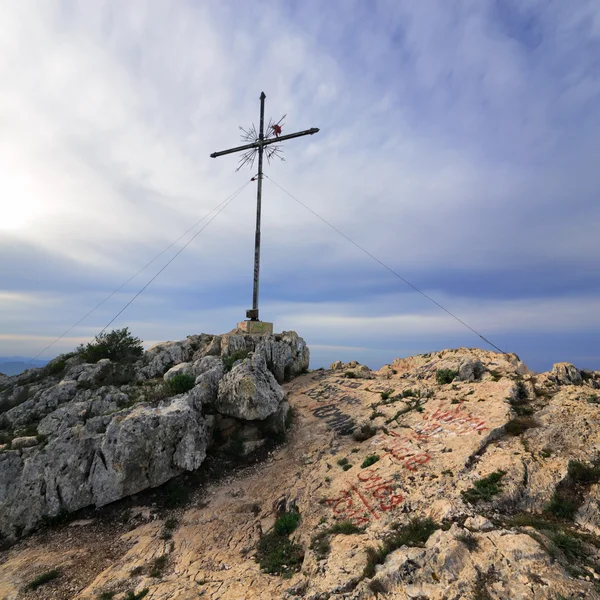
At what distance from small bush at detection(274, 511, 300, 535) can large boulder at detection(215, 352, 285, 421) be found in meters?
6.47

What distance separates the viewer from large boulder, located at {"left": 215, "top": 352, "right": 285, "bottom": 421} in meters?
19.3

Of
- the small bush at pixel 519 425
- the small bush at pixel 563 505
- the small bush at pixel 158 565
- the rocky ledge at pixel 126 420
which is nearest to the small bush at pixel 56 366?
the rocky ledge at pixel 126 420

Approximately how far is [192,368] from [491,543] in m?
19.2

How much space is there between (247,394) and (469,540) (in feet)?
42.8

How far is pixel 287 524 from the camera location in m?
13.0

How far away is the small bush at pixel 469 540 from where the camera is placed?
29.2 feet

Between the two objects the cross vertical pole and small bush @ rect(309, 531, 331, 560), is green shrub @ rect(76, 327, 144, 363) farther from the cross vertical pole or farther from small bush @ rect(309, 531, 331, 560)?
small bush @ rect(309, 531, 331, 560)

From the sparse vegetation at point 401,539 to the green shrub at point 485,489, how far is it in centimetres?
175

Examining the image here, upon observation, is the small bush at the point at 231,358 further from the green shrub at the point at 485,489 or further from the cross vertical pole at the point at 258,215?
the green shrub at the point at 485,489

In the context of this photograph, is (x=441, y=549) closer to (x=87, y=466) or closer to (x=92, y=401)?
(x=87, y=466)

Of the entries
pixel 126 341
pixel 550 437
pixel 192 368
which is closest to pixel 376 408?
pixel 550 437

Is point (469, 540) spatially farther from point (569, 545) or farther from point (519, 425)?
point (519, 425)

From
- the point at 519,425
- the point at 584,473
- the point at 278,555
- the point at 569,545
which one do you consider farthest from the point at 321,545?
the point at 519,425

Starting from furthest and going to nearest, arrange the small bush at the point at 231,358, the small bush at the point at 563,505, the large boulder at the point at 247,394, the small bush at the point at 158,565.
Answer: the small bush at the point at 231,358 → the large boulder at the point at 247,394 → the small bush at the point at 158,565 → the small bush at the point at 563,505
